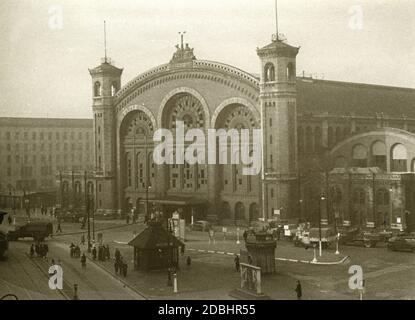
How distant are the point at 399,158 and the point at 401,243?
1356 centimetres

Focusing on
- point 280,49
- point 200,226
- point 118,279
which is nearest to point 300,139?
point 280,49

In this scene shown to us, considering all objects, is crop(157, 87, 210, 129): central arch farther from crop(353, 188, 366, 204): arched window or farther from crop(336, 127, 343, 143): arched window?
crop(353, 188, 366, 204): arched window

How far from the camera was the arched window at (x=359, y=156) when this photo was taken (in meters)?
51.3

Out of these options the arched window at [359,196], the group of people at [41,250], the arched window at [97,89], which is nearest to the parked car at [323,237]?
the arched window at [359,196]

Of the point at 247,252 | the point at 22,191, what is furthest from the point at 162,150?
the point at 247,252

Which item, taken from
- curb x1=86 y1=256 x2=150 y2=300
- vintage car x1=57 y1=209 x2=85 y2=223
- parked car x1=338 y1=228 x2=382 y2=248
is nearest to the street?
curb x1=86 y1=256 x2=150 y2=300

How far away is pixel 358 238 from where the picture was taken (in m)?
40.2

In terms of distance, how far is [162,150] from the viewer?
56469mm

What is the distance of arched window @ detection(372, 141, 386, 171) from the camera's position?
165 ft

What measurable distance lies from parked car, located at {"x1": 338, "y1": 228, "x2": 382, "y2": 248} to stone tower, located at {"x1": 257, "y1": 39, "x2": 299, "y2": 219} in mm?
6551

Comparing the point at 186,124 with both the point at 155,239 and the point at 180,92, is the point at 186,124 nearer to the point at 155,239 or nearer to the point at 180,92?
the point at 180,92
